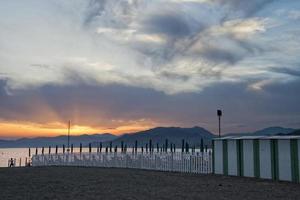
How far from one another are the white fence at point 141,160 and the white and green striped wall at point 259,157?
1427mm

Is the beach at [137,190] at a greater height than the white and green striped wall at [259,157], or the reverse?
the white and green striped wall at [259,157]

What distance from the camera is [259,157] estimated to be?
79.9 ft

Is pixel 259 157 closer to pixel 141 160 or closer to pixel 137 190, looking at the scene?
pixel 137 190

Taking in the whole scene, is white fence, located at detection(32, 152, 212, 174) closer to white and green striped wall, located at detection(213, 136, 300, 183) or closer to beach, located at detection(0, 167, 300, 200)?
white and green striped wall, located at detection(213, 136, 300, 183)

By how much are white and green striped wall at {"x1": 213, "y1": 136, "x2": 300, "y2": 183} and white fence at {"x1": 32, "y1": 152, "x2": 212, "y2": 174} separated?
143 centimetres

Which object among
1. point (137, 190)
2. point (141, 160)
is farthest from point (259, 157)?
point (141, 160)

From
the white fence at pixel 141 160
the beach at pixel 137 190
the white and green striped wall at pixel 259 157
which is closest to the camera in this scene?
the beach at pixel 137 190

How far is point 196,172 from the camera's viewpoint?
1160 inches

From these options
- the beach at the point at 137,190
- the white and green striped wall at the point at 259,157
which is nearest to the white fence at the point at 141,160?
the white and green striped wall at the point at 259,157

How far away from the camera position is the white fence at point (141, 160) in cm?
2955

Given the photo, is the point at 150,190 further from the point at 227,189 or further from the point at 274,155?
the point at 274,155

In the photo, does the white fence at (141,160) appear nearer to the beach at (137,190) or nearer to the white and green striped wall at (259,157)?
the white and green striped wall at (259,157)

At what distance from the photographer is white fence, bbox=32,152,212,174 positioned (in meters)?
29.5

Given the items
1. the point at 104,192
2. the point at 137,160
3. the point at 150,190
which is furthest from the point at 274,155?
the point at 137,160
